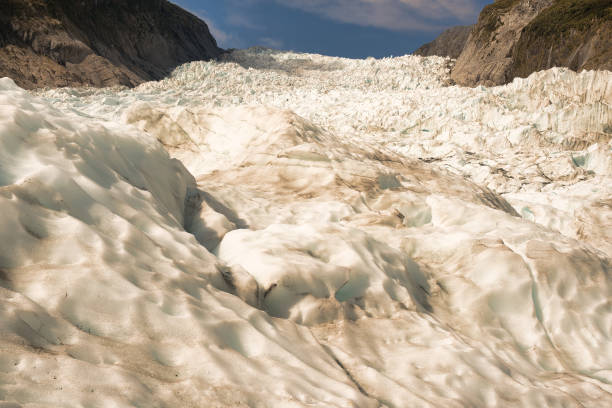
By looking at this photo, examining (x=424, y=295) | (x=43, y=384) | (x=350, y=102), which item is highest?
(x=350, y=102)

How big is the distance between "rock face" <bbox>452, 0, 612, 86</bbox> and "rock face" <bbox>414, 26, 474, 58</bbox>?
10675 mm

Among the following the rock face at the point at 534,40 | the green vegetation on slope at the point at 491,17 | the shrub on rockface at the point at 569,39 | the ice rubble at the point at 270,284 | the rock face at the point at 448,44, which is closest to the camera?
the ice rubble at the point at 270,284

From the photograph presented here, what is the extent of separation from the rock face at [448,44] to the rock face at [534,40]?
35.0 feet

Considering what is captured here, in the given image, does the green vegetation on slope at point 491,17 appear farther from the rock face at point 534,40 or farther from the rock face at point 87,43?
the rock face at point 87,43

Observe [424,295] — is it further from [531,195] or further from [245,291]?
[531,195]

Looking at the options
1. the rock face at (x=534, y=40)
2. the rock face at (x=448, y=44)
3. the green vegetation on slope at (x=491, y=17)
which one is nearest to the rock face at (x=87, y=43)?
the rock face at (x=534, y=40)

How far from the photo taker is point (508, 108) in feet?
56.1

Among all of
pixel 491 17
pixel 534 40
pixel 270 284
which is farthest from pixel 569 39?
pixel 270 284

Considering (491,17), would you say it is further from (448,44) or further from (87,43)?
(87,43)

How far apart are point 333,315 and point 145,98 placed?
23.8 metres

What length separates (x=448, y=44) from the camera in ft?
167

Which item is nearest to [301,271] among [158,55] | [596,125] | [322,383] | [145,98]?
[322,383]

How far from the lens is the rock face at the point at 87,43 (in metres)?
28.0

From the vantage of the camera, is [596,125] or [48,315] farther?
[596,125]
